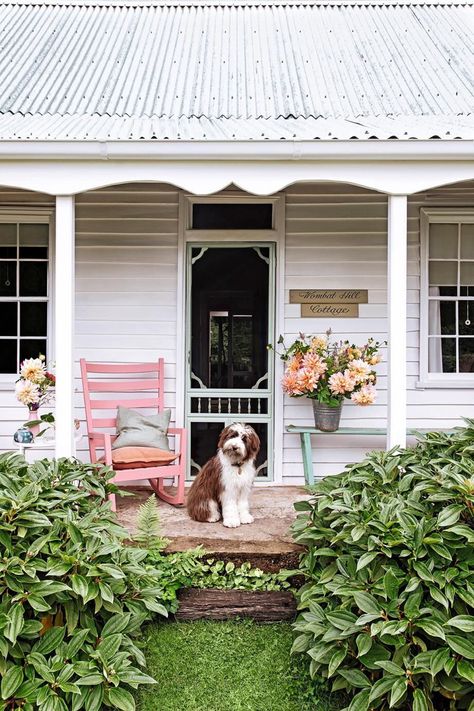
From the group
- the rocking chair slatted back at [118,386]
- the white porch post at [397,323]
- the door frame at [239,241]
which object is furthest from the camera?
the door frame at [239,241]

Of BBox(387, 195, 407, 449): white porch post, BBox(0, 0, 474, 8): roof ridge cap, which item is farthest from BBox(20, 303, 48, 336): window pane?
BBox(0, 0, 474, 8): roof ridge cap

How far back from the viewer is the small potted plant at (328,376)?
4.65 metres

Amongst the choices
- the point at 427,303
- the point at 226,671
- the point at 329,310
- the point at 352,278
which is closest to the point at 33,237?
the point at 329,310

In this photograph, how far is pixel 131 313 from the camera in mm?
5207

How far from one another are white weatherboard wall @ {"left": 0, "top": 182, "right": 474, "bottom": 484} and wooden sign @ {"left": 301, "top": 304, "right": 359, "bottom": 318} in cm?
5

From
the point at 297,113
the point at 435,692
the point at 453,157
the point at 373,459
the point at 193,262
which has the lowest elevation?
the point at 435,692

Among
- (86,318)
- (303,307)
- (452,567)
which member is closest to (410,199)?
(303,307)

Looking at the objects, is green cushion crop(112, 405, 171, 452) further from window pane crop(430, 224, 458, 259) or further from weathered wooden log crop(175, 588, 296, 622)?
window pane crop(430, 224, 458, 259)

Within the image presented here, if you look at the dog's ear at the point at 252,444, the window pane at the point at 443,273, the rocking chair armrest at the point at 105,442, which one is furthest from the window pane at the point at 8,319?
the window pane at the point at 443,273

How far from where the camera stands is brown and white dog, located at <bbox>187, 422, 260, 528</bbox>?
3.75 m

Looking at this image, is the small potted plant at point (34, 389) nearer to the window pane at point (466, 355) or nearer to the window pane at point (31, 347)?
the window pane at point (31, 347)

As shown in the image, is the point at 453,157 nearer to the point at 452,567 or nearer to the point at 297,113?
the point at 297,113

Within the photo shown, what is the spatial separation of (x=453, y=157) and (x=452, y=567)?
235 centimetres

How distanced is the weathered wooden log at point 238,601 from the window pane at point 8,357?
2805 mm
